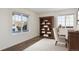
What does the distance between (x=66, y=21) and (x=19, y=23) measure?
131 centimetres

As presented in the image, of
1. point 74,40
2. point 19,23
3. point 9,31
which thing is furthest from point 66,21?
point 9,31

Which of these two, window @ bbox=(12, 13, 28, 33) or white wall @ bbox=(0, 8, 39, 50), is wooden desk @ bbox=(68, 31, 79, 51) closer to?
white wall @ bbox=(0, 8, 39, 50)

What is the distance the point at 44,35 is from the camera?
11.2 ft

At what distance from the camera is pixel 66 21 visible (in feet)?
8.54

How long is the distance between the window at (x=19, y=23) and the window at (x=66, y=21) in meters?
1.09

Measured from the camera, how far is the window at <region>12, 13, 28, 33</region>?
303 cm

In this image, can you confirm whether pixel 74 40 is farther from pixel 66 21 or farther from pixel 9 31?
pixel 9 31

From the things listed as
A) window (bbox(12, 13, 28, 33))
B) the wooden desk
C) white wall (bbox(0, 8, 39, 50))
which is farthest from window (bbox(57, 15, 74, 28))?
window (bbox(12, 13, 28, 33))

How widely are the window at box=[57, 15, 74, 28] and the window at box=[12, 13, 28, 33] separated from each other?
1.09 m

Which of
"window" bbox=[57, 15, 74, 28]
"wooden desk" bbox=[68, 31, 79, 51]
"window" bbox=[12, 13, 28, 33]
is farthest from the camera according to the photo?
"window" bbox=[12, 13, 28, 33]

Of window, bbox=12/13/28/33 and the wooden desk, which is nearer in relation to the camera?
the wooden desk

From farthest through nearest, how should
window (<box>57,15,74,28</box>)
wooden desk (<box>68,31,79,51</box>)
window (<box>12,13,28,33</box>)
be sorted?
window (<box>12,13,28,33</box>)
window (<box>57,15,74,28</box>)
wooden desk (<box>68,31,79,51</box>)
